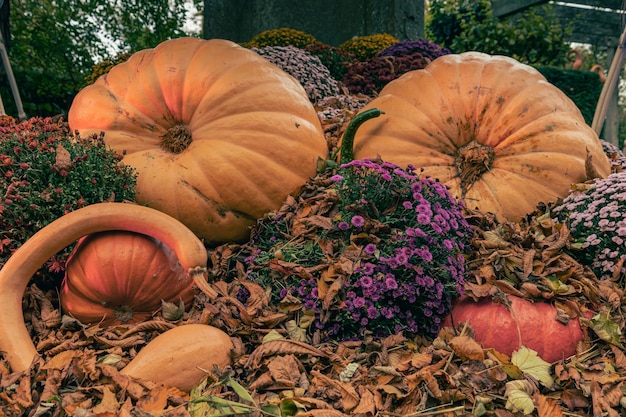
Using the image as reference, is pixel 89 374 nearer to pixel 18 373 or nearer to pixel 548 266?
pixel 18 373

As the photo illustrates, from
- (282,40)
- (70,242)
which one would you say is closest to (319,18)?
(282,40)

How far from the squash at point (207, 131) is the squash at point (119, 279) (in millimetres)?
465

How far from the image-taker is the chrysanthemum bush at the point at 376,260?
6.12ft

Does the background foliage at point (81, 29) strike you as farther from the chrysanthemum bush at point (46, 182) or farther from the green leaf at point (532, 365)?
the green leaf at point (532, 365)

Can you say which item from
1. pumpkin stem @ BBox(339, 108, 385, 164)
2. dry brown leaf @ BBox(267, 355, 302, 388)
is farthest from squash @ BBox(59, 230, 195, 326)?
pumpkin stem @ BBox(339, 108, 385, 164)

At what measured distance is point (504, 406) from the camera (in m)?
1.58

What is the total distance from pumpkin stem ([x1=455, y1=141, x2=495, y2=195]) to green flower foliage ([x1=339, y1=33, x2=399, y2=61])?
2.95m

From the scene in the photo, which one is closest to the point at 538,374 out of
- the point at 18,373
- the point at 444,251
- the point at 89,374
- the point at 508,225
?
the point at 444,251

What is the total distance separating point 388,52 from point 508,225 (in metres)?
2.76

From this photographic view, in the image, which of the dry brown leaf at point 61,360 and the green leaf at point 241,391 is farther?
the dry brown leaf at point 61,360

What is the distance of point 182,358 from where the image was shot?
1714mm

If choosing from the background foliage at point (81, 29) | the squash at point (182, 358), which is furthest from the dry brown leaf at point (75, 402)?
the background foliage at point (81, 29)

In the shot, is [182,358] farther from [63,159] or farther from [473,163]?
[473,163]

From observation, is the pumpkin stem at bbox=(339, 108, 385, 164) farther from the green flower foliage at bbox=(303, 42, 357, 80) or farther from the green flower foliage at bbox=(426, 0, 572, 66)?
the green flower foliage at bbox=(426, 0, 572, 66)
